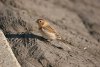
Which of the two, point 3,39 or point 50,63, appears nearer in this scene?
point 50,63

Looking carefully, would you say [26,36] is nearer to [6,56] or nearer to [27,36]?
[27,36]

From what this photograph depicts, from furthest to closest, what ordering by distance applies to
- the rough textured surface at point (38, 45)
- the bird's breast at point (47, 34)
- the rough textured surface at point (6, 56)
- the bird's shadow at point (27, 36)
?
the bird's shadow at point (27, 36) < the bird's breast at point (47, 34) < the rough textured surface at point (38, 45) < the rough textured surface at point (6, 56)

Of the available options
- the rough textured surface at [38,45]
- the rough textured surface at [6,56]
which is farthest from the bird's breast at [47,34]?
the rough textured surface at [6,56]

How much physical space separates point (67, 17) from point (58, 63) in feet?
24.7

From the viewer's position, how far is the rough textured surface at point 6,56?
10586mm

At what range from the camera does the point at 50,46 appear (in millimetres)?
11648

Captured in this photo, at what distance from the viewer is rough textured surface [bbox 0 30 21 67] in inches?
417

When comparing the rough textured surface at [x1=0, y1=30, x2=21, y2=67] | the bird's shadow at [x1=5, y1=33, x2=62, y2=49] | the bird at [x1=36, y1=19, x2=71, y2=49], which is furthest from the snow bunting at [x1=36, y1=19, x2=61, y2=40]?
the rough textured surface at [x1=0, y1=30, x2=21, y2=67]

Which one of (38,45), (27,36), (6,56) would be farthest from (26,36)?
(6,56)

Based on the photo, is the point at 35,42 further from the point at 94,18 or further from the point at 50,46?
the point at 94,18

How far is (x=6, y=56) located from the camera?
1094 centimetres

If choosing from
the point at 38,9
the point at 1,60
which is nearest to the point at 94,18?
the point at 38,9

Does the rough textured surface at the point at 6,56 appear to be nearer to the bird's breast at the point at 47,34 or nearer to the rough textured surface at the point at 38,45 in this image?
the rough textured surface at the point at 38,45

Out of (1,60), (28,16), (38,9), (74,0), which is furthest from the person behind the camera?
(74,0)
